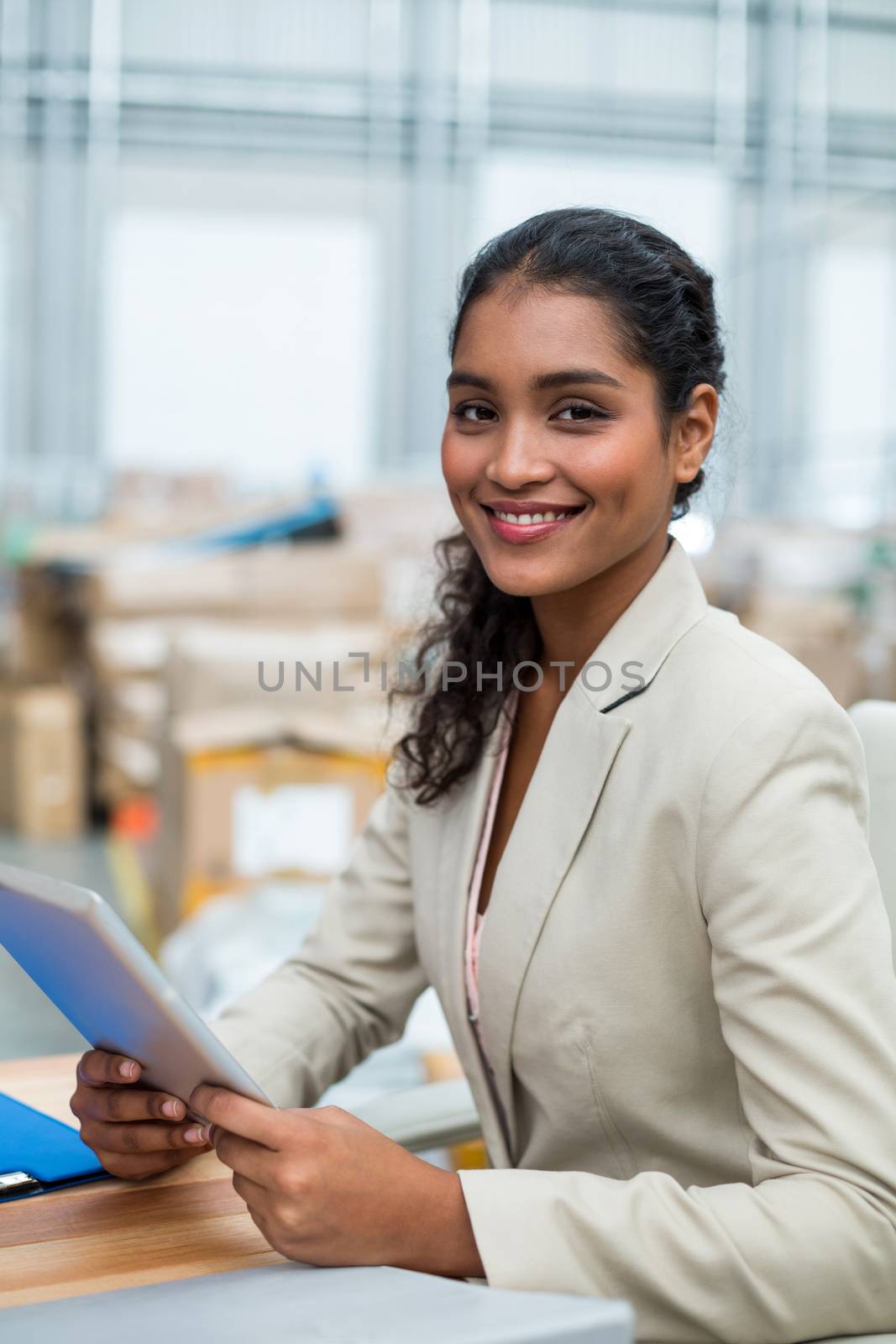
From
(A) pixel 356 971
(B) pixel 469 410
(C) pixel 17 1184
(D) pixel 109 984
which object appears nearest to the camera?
(D) pixel 109 984

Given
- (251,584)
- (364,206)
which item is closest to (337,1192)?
(251,584)

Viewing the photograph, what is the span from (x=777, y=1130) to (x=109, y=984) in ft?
1.26

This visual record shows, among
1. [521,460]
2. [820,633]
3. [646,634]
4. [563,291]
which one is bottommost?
[820,633]

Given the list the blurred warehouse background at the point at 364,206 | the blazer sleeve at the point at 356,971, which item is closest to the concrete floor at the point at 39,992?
the blazer sleeve at the point at 356,971

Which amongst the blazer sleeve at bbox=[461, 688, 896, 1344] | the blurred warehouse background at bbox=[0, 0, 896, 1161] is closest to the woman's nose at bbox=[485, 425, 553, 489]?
the blazer sleeve at bbox=[461, 688, 896, 1344]

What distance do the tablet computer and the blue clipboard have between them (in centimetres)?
9

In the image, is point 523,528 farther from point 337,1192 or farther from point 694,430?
point 337,1192

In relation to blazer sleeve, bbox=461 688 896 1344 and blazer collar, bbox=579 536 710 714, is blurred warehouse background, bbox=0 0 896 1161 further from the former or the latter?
blazer sleeve, bbox=461 688 896 1344

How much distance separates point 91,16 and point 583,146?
2894mm

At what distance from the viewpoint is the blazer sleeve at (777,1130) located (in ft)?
2.43

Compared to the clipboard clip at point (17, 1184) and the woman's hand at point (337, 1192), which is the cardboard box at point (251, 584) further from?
the woman's hand at point (337, 1192)

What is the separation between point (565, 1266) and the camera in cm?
75

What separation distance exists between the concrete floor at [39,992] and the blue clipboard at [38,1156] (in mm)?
1277

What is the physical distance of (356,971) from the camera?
1166mm
